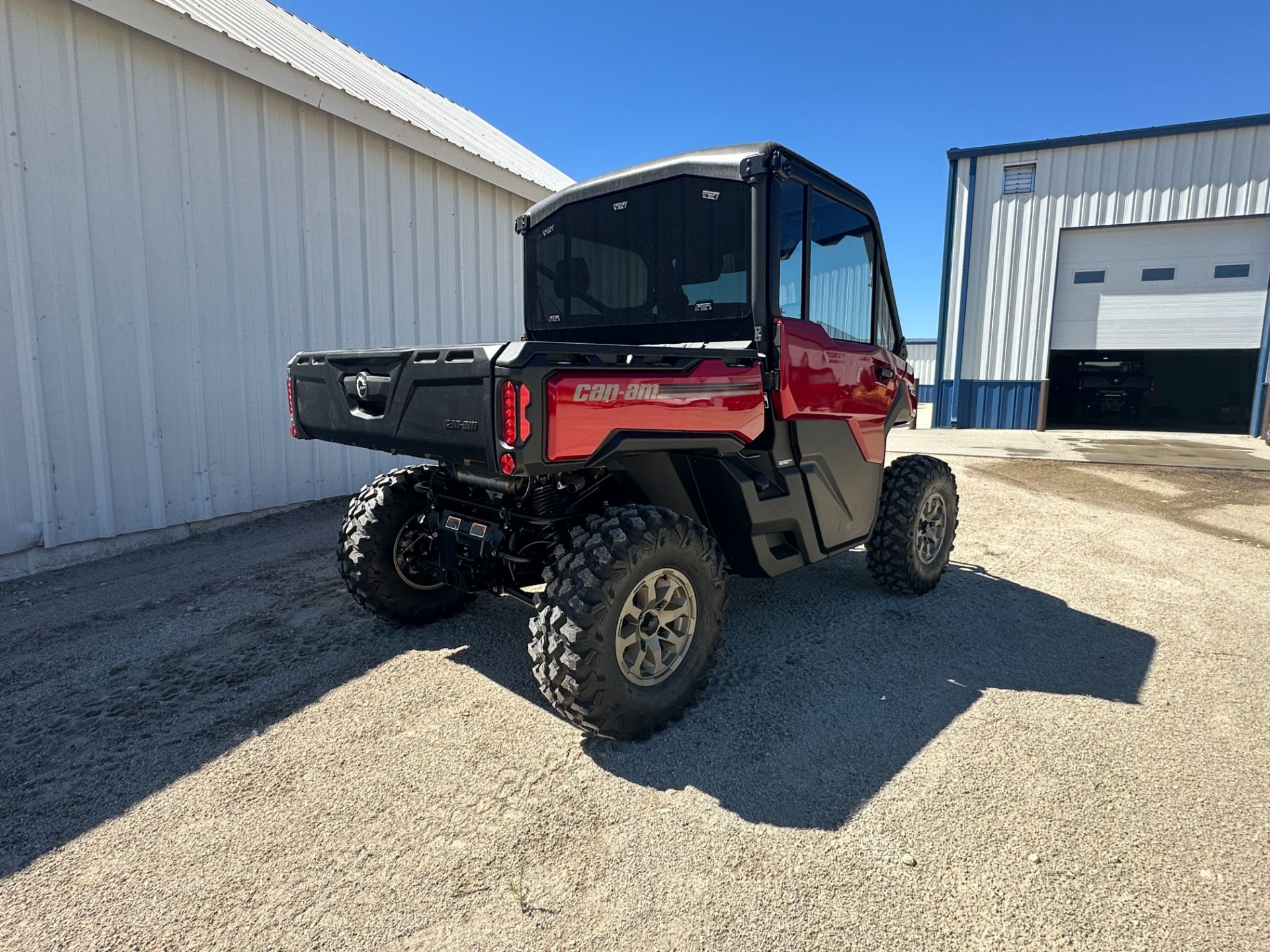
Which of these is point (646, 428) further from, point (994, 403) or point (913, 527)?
point (994, 403)

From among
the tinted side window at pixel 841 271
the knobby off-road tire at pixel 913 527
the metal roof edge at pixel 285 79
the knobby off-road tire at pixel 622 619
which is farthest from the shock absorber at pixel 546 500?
the metal roof edge at pixel 285 79

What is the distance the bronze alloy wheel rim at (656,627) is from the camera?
2.73 meters

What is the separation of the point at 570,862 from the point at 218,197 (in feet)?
20.5

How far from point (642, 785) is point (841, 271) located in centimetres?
287

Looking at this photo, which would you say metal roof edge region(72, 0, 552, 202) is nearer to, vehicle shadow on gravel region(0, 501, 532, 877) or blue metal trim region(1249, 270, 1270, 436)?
vehicle shadow on gravel region(0, 501, 532, 877)

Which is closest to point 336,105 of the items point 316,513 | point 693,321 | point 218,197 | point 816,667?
point 218,197

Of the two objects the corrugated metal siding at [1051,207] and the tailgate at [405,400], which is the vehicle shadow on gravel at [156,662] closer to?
the tailgate at [405,400]

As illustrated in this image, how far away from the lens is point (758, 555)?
3342mm

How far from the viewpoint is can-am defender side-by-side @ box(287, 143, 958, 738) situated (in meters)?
2.52

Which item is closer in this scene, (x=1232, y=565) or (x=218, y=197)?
(x=1232, y=565)

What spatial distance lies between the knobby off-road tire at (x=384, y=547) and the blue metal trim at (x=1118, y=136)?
16.5m

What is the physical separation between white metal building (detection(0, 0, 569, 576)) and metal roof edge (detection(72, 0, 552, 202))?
2 cm

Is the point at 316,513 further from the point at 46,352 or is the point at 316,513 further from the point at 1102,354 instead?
the point at 1102,354

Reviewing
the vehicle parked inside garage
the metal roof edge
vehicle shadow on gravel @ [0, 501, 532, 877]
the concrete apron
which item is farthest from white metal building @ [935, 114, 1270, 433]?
vehicle shadow on gravel @ [0, 501, 532, 877]
